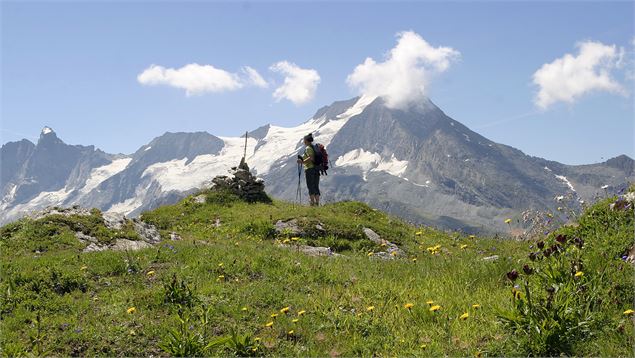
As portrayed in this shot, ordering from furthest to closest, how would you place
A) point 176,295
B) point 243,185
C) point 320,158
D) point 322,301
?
point 243,185 < point 320,158 < point 176,295 < point 322,301

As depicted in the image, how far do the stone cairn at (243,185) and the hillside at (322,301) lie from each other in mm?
15121

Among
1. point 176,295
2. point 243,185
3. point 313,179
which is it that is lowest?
point 176,295

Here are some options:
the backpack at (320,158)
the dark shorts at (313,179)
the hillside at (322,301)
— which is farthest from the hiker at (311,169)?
the hillside at (322,301)

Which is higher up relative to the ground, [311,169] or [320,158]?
[320,158]

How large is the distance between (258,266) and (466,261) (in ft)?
16.3

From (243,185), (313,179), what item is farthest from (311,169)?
(243,185)

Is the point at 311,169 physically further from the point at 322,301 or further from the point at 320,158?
the point at 322,301

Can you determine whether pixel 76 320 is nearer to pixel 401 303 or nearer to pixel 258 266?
pixel 258 266

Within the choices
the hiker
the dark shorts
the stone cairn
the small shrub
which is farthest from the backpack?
the small shrub

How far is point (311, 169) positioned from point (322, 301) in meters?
19.1

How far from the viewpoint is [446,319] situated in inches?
321

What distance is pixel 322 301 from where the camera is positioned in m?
9.50

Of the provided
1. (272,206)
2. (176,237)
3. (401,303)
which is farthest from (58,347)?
(272,206)

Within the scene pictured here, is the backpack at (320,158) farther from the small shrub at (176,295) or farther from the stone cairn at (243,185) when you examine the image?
the small shrub at (176,295)
